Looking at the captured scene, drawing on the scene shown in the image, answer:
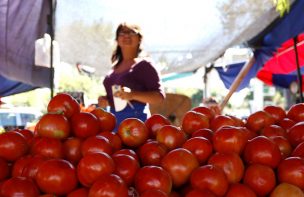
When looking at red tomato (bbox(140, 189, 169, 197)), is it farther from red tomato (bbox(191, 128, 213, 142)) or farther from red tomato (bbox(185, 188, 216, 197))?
red tomato (bbox(191, 128, 213, 142))

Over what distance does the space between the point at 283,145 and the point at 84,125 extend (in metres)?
0.67

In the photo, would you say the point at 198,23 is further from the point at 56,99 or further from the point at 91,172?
the point at 91,172

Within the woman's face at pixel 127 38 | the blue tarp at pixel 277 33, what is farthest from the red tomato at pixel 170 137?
the blue tarp at pixel 277 33

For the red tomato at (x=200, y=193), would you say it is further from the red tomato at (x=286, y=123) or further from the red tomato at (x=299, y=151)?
the red tomato at (x=286, y=123)

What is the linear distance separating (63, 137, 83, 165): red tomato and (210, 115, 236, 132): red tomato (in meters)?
0.50

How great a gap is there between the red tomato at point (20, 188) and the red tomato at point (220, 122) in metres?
0.69

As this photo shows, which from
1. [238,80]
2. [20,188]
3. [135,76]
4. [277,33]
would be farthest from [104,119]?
[277,33]

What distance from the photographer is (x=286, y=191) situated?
1153mm

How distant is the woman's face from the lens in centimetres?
278

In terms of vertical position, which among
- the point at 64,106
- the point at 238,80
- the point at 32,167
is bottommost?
the point at 238,80

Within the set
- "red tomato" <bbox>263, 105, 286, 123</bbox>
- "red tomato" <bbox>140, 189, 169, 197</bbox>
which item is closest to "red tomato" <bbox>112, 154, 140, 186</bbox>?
"red tomato" <bbox>140, 189, 169, 197</bbox>

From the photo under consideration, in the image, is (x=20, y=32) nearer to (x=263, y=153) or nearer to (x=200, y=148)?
(x=200, y=148)

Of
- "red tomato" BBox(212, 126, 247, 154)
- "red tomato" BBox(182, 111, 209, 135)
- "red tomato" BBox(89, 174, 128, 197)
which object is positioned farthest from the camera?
"red tomato" BBox(182, 111, 209, 135)

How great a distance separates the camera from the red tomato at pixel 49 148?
126 centimetres
